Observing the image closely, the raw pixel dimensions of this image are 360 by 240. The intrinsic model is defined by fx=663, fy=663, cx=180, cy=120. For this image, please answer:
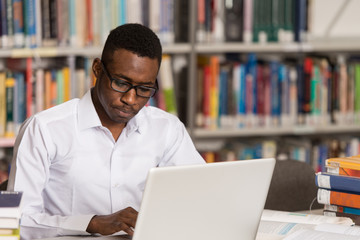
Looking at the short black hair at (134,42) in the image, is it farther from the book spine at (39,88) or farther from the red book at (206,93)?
the red book at (206,93)

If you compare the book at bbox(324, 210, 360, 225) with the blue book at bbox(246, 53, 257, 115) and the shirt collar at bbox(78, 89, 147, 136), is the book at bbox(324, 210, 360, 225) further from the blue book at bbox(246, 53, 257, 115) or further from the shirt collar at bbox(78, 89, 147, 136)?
the blue book at bbox(246, 53, 257, 115)

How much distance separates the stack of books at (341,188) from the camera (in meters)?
1.70

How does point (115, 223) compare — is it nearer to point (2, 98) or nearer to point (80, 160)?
point (80, 160)

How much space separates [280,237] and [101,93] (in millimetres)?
628

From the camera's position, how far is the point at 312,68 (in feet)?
10.5

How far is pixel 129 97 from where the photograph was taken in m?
1.75

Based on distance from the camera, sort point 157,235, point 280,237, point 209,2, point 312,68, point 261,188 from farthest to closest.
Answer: point 312,68
point 209,2
point 280,237
point 261,188
point 157,235

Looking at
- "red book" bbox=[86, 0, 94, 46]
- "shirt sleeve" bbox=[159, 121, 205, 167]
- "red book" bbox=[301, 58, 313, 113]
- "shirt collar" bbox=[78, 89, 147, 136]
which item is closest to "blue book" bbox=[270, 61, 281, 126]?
"red book" bbox=[301, 58, 313, 113]

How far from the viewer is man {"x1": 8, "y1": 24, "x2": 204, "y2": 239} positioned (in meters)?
1.74

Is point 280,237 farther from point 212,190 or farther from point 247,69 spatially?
point 247,69

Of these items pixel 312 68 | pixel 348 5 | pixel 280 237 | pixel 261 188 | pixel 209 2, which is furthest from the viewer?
pixel 348 5

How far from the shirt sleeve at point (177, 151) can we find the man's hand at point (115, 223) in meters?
0.49

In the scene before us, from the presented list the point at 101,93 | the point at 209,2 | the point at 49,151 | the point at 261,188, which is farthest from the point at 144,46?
the point at 209,2

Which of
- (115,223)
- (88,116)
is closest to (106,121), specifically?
(88,116)
